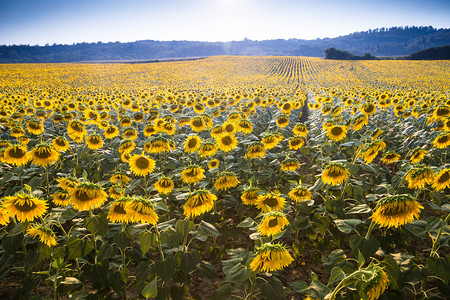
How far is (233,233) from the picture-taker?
10.2 feet

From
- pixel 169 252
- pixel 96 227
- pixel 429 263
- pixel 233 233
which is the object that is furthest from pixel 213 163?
pixel 429 263

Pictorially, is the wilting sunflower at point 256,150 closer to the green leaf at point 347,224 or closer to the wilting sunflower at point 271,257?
the green leaf at point 347,224

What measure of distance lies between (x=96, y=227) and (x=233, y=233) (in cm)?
164

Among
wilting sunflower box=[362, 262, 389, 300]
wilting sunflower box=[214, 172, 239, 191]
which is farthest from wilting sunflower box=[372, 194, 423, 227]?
wilting sunflower box=[214, 172, 239, 191]

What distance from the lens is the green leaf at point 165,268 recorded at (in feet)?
6.85

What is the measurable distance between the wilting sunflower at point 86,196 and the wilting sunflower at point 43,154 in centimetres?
137

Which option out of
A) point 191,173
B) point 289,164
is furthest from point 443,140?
point 191,173

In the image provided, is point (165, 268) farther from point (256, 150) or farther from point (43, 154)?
point (43, 154)

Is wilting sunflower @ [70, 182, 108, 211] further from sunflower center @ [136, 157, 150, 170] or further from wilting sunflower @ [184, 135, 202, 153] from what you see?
wilting sunflower @ [184, 135, 202, 153]

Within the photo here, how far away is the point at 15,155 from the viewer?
326 cm

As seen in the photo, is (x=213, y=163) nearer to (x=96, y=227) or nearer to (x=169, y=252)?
(x=169, y=252)

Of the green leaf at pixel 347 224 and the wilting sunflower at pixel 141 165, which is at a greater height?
the wilting sunflower at pixel 141 165

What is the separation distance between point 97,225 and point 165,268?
713 mm

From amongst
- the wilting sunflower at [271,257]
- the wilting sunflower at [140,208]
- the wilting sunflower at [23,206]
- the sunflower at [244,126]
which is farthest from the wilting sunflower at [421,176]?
the wilting sunflower at [23,206]
